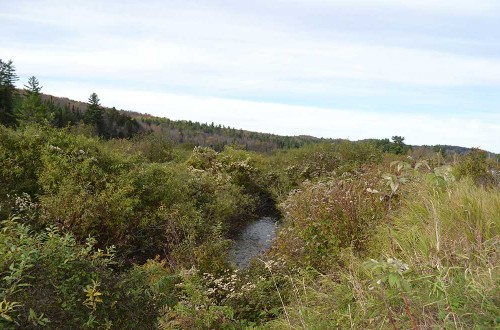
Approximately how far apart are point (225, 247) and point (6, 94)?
3606 cm

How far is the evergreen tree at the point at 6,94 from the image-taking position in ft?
112

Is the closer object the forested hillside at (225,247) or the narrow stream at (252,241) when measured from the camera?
the forested hillside at (225,247)

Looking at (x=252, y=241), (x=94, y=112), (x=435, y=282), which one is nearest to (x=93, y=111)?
(x=94, y=112)

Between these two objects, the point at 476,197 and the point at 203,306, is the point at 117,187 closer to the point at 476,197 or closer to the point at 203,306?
the point at 203,306

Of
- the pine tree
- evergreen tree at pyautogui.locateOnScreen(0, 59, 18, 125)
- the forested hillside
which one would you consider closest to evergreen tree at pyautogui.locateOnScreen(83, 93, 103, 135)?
the pine tree

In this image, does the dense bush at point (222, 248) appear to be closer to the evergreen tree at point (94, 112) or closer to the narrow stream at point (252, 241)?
the narrow stream at point (252, 241)

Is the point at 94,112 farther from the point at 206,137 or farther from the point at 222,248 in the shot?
the point at 222,248

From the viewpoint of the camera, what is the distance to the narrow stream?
35.7 ft

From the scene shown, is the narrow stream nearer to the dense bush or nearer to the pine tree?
the dense bush

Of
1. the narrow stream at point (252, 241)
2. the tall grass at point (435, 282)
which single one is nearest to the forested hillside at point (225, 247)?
the tall grass at point (435, 282)

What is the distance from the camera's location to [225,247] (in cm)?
A: 949

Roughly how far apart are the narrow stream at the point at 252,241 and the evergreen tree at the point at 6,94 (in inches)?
995

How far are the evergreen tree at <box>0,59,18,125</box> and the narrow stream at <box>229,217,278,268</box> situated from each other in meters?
25.3

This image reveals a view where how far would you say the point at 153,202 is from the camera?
1148 cm
